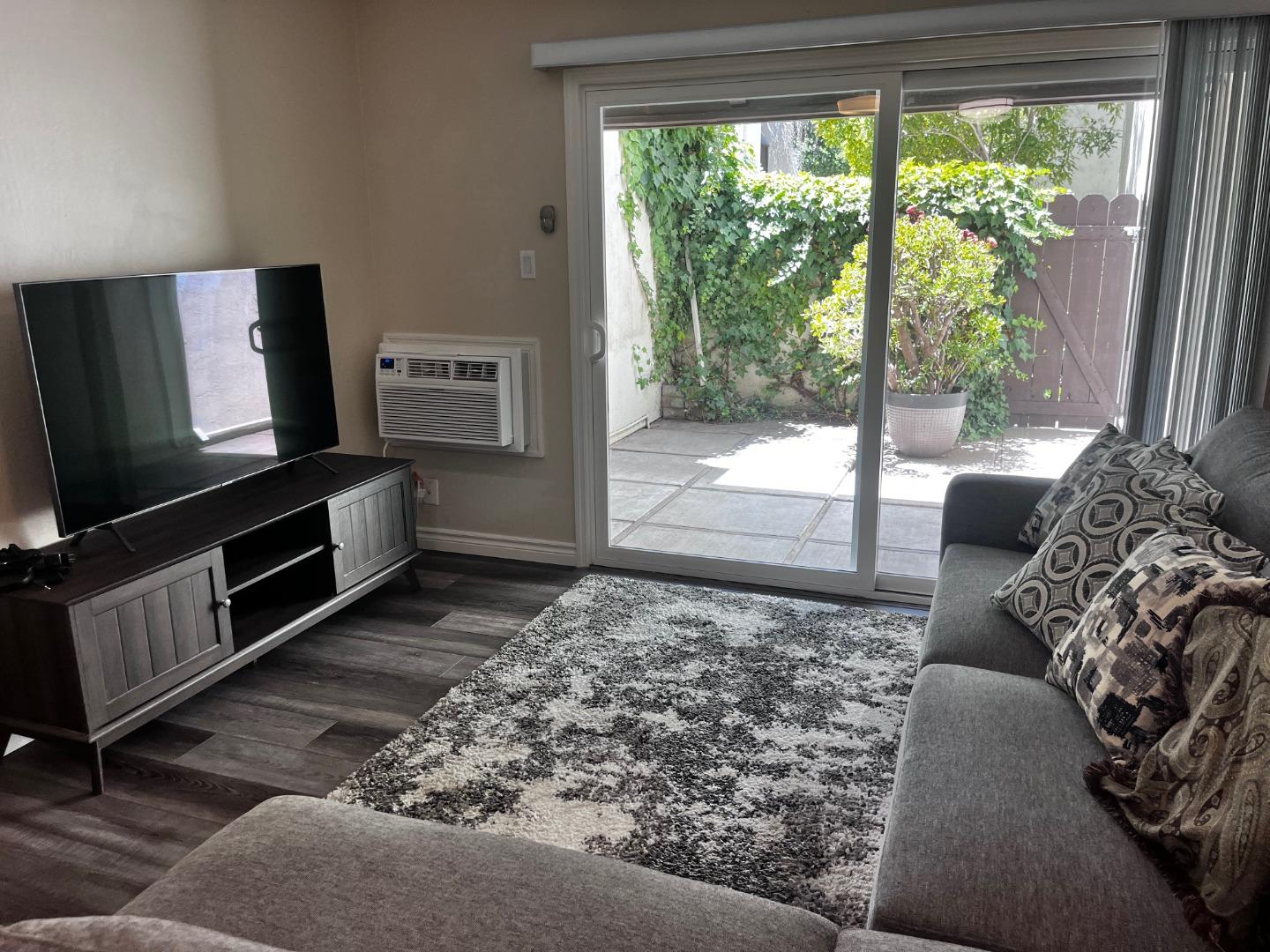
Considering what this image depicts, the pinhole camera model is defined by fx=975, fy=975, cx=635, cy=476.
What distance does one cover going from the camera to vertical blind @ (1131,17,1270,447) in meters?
2.91

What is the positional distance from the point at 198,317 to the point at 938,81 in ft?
8.39

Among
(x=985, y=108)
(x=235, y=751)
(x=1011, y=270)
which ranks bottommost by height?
(x=235, y=751)

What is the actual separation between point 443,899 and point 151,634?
167 centimetres

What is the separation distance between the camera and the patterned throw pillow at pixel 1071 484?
263 cm

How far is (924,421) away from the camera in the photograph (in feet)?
12.1

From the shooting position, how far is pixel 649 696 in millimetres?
2930

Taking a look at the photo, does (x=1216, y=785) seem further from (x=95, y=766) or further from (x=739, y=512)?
(x=739, y=512)

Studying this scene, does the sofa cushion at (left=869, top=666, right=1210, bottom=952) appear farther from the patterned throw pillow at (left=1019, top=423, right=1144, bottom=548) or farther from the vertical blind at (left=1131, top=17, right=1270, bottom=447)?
the vertical blind at (left=1131, top=17, right=1270, bottom=447)

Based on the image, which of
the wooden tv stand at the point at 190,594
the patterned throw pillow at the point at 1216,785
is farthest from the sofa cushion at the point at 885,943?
the wooden tv stand at the point at 190,594

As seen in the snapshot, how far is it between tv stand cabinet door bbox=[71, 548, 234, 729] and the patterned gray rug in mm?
640

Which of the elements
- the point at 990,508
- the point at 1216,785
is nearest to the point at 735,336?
the point at 990,508

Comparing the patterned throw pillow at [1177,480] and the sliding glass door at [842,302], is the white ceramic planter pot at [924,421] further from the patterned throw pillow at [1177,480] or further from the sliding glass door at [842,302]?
the patterned throw pillow at [1177,480]

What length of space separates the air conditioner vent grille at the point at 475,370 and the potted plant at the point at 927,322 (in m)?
1.29

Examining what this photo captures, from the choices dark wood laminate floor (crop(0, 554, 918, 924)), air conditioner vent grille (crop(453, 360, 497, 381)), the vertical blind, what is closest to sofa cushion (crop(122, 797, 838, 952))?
dark wood laminate floor (crop(0, 554, 918, 924))
